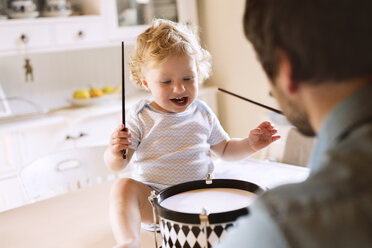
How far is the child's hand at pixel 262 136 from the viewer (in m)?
1.26

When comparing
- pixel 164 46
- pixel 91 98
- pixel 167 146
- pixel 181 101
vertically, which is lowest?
pixel 91 98

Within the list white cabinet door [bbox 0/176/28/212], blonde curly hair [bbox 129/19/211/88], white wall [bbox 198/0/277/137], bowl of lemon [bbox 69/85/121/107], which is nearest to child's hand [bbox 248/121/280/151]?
blonde curly hair [bbox 129/19/211/88]

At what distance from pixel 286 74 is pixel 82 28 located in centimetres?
249

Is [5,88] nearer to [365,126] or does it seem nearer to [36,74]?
[36,74]

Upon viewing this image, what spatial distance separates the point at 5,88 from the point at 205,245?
8.25 ft

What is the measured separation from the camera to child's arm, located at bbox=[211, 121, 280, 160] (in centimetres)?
126

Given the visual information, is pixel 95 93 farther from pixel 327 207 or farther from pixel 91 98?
pixel 327 207

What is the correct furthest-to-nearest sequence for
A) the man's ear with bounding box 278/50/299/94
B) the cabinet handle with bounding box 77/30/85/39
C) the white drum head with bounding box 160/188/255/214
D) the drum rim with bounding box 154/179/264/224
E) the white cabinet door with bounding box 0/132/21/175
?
the cabinet handle with bounding box 77/30/85/39
the white cabinet door with bounding box 0/132/21/175
the white drum head with bounding box 160/188/255/214
the drum rim with bounding box 154/179/264/224
the man's ear with bounding box 278/50/299/94

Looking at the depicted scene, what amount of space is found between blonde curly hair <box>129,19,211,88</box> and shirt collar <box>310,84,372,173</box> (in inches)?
31.6

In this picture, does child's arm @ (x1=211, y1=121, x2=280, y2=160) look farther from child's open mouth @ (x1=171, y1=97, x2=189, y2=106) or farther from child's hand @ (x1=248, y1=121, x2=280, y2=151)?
child's open mouth @ (x1=171, y1=97, x2=189, y2=106)

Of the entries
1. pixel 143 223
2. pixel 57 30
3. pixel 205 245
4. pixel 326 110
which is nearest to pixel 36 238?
pixel 143 223

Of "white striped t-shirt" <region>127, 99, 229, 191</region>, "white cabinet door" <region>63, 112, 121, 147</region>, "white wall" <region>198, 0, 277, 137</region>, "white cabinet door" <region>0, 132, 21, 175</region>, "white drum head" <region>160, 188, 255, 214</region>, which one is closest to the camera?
"white drum head" <region>160, 188, 255, 214</region>

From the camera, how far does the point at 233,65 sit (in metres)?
3.46

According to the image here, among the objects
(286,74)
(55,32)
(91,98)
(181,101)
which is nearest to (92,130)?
(91,98)
